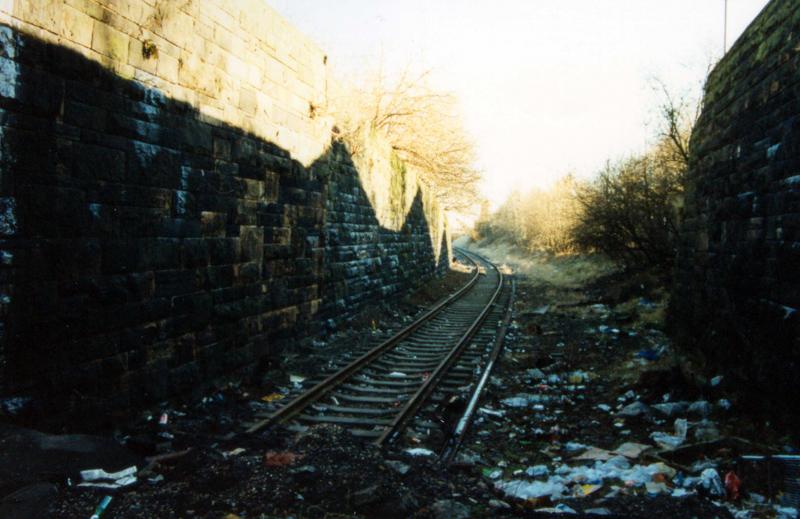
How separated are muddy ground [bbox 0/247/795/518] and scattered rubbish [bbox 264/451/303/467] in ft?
0.05

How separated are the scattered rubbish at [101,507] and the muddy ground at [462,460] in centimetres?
5

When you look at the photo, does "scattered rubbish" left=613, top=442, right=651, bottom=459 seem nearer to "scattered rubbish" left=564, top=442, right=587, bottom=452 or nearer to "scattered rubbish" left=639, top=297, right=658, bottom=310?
"scattered rubbish" left=564, top=442, right=587, bottom=452

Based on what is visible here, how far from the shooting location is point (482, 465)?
4.66 meters

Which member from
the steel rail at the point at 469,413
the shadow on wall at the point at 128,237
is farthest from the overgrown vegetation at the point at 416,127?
the steel rail at the point at 469,413

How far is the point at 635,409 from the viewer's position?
5836 mm

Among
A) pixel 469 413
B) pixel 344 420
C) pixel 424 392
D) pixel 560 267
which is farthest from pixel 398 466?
pixel 560 267

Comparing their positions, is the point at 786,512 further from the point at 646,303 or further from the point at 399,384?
the point at 646,303

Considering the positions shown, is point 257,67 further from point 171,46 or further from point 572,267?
point 572,267

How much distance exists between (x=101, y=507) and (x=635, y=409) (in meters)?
5.19

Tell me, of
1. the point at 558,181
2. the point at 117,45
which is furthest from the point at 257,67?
the point at 558,181

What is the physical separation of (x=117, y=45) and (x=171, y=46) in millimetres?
739

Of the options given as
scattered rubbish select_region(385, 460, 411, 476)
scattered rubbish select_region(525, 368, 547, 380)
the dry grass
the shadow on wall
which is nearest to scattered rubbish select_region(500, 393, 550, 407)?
scattered rubbish select_region(525, 368, 547, 380)

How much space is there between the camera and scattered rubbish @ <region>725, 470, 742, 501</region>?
12.2 ft

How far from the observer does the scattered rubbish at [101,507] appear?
3.33 meters
